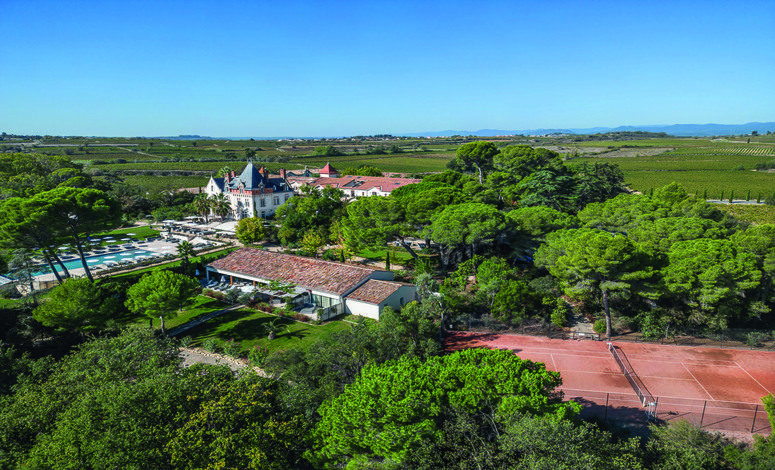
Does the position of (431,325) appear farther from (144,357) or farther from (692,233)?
(692,233)

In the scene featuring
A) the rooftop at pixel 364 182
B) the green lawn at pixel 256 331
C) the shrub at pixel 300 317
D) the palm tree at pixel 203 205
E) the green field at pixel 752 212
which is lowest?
the green lawn at pixel 256 331

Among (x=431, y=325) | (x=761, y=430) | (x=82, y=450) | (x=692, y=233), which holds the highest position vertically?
(x=692, y=233)

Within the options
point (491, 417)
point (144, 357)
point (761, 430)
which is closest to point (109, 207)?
point (144, 357)

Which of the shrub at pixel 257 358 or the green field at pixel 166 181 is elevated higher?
the green field at pixel 166 181

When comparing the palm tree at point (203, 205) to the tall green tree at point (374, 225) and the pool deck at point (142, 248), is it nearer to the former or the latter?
the pool deck at point (142, 248)

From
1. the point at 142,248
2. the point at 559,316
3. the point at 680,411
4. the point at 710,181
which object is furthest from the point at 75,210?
the point at 710,181

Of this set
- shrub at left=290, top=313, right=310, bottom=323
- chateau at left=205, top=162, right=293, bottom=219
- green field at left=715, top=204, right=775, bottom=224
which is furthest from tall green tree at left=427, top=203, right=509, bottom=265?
green field at left=715, top=204, right=775, bottom=224

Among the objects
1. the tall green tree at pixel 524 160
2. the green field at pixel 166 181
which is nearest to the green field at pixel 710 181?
the tall green tree at pixel 524 160

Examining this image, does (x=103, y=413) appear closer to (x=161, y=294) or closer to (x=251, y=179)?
(x=161, y=294)
